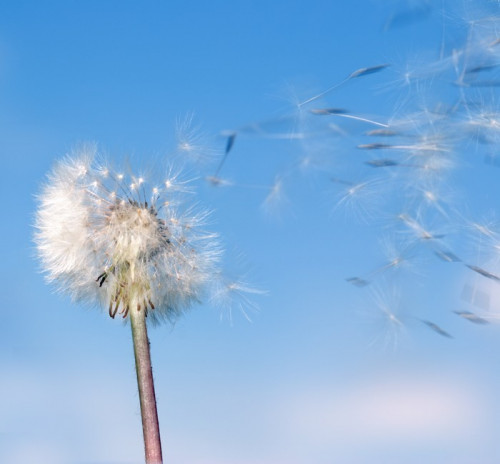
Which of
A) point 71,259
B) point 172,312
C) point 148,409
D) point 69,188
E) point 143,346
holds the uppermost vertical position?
point 69,188

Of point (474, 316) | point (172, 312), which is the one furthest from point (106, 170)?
point (474, 316)

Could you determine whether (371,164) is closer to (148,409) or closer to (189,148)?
(189,148)

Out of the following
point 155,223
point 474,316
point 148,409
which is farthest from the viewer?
point 155,223

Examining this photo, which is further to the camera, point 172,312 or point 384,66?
point 172,312

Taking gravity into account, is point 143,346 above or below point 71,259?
below

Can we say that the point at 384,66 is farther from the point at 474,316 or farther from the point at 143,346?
the point at 143,346

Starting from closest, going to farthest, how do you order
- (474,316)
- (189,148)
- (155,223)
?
(474,316)
(155,223)
(189,148)

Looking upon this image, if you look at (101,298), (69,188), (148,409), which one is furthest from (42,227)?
(148,409)
